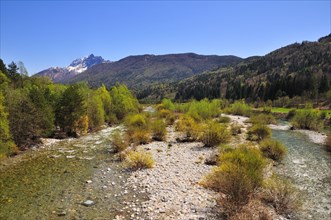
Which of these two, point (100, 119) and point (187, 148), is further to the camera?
point (100, 119)

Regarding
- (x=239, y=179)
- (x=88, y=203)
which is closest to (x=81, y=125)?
(x=88, y=203)

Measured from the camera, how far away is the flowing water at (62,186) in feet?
46.5

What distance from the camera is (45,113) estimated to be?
36.8 meters

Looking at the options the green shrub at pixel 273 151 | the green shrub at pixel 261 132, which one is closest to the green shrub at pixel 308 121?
the green shrub at pixel 261 132

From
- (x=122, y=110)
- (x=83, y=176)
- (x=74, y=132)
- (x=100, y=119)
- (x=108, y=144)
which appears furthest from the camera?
(x=122, y=110)

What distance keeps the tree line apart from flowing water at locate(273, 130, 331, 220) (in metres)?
26.8

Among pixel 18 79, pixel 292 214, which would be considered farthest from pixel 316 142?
pixel 18 79

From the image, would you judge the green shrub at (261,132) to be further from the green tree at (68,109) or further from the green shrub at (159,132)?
the green tree at (68,109)

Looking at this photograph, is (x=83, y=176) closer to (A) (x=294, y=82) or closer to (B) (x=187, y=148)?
(B) (x=187, y=148)

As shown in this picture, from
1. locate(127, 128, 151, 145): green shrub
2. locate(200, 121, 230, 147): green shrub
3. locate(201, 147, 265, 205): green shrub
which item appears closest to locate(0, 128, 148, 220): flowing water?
locate(201, 147, 265, 205): green shrub

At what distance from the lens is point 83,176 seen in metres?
20.8

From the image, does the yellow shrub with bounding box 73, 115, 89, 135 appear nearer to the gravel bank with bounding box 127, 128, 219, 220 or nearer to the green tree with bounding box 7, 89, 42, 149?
the green tree with bounding box 7, 89, 42, 149

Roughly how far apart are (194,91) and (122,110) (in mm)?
115814

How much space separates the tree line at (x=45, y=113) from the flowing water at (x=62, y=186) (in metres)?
4.10
